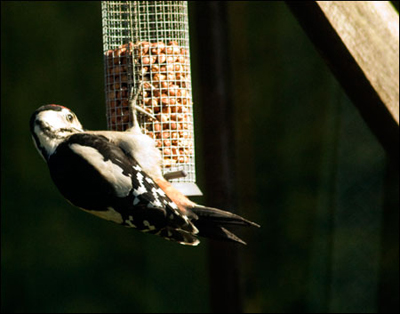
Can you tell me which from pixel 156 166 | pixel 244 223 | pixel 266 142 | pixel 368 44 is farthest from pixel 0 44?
pixel 368 44

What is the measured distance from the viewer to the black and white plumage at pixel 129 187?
2.11 m

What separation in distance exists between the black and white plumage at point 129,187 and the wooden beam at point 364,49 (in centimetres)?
57

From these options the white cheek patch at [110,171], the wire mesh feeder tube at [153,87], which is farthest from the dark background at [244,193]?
the white cheek patch at [110,171]

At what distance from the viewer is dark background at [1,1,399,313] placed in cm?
355

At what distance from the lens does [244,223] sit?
210cm

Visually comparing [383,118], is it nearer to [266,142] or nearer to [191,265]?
[266,142]

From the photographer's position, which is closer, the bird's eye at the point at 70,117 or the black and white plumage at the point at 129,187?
the black and white plumage at the point at 129,187

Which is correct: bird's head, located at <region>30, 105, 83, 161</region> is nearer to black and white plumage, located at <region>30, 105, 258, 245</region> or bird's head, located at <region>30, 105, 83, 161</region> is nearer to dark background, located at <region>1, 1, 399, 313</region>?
black and white plumage, located at <region>30, 105, 258, 245</region>

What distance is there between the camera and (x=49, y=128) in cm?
238

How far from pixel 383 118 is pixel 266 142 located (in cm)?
225

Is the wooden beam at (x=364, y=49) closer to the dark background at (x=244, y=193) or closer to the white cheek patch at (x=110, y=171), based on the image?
the white cheek patch at (x=110, y=171)

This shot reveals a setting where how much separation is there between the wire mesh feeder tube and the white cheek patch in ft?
0.82

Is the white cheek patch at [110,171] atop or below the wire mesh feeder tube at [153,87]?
below

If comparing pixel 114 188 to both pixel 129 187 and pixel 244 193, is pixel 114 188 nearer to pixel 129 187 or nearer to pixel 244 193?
pixel 129 187
